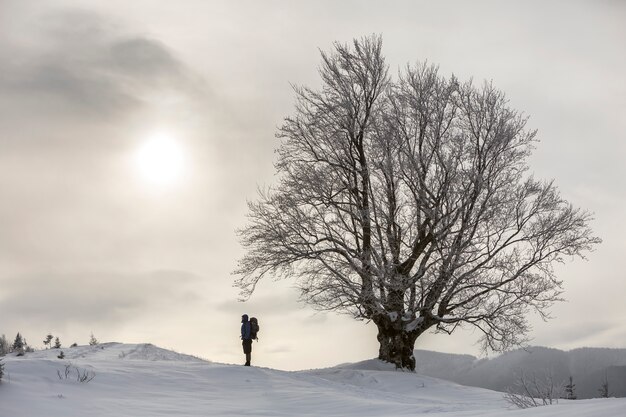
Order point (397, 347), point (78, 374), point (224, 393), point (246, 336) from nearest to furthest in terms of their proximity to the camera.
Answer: point (78, 374) → point (224, 393) → point (246, 336) → point (397, 347)

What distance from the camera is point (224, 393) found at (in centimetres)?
1538

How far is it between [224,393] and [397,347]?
392 inches

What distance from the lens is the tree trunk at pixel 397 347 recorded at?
2397cm

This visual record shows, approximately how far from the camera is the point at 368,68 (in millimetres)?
25281

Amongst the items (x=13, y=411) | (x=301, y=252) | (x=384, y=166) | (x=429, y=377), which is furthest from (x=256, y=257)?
(x=13, y=411)

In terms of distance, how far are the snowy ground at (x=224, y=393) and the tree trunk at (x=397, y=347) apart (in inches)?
99.3

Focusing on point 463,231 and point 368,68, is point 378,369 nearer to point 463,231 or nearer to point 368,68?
point 463,231

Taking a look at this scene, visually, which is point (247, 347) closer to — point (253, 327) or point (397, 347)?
point (253, 327)

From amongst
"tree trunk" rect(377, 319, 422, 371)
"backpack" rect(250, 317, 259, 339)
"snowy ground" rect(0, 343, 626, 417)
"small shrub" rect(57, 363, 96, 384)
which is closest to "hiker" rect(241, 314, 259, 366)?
"backpack" rect(250, 317, 259, 339)

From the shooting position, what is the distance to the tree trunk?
944 inches

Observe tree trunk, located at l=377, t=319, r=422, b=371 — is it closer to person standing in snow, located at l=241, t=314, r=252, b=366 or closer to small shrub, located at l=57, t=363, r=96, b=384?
person standing in snow, located at l=241, t=314, r=252, b=366

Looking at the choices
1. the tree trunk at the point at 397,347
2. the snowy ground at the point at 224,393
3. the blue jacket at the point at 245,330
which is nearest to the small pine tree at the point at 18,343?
the snowy ground at the point at 224,393

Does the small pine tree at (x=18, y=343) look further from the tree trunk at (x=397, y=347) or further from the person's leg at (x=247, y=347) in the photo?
the tree trunk at (x=397, y=347)

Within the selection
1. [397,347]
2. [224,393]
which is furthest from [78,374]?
[397,347]
